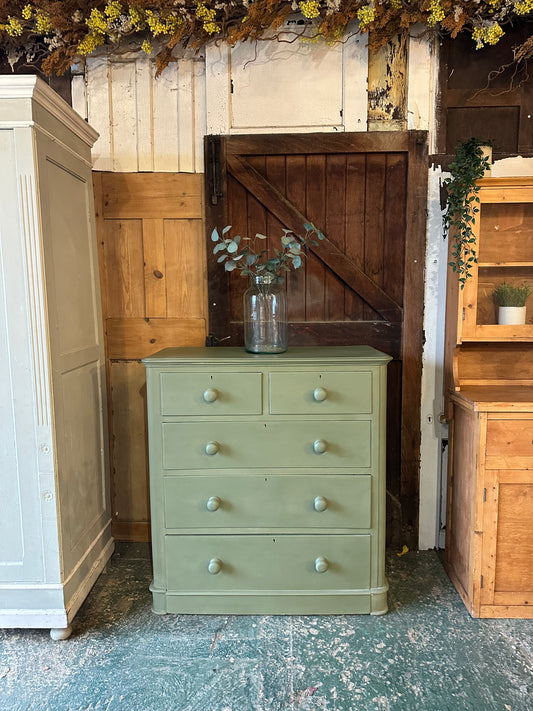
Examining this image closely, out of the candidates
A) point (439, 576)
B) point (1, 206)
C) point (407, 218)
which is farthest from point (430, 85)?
point (439, 576)

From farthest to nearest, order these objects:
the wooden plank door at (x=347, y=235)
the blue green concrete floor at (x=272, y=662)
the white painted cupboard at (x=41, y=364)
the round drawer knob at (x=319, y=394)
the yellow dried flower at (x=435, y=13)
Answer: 1. the wooden plank door at (x=347, y=235)
2. the yellow dried flower at (x=435, y=13)
3. the round drawer knob at (x=319, y=394)
4. the white painted cupboard at (x=41, y=364)
5. the blue green concrete floor at (x=272, y=662)

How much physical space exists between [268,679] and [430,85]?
2.70 m

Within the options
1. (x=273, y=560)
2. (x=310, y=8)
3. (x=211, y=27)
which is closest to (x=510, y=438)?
(x=273, y=560)

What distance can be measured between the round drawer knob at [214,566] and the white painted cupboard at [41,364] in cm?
57

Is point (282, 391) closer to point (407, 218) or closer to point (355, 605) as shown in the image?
point (355, 605)

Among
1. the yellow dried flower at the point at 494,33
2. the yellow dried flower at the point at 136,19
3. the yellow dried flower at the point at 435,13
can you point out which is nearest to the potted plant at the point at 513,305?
the yellow dried flower at the point at 494,33

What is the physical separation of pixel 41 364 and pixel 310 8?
6.29 ft

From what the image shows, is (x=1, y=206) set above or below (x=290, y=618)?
above

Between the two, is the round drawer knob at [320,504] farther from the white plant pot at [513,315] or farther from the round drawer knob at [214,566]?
the white plant pot at [513,315]

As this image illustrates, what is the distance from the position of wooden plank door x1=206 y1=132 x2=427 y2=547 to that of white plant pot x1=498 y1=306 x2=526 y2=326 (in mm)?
387

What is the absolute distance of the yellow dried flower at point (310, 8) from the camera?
199 centimetres

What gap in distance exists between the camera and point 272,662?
172cm

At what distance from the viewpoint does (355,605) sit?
196 cm

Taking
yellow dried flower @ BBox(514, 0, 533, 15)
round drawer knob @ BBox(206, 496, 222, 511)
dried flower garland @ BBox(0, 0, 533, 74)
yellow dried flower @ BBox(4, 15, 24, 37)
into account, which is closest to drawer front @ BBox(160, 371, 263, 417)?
round drawer knob @ BBox(206, 496, 222, 511)
